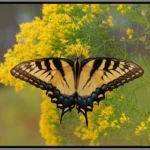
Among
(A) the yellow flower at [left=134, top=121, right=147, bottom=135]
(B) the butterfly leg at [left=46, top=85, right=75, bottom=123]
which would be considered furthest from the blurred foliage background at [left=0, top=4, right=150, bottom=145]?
(B) the butterfly leg at [left=46, top=85, right=75, bottom=123]

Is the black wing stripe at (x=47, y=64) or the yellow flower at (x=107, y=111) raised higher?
the black wing stripe at (x=47, y=64)

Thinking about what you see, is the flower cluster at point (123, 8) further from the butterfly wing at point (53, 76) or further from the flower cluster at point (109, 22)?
the butterfly wing at point (53, 76)

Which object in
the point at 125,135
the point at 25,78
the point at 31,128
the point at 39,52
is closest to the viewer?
the point at 25,78

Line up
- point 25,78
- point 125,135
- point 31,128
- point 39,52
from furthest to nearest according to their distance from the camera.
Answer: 1. point 31,128
2. point 125,135
3. point 39,52
4. point 25,78

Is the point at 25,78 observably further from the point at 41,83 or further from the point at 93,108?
the point at 93,108

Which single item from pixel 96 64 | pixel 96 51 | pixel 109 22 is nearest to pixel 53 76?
pixel 96 64

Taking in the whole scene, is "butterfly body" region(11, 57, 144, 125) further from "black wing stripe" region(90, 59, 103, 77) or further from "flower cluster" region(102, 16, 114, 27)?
"flower cluster" region(102, 16, 114, 27)

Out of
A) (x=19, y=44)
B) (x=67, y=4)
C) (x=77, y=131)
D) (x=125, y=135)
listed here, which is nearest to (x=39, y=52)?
(x=19, y=44)

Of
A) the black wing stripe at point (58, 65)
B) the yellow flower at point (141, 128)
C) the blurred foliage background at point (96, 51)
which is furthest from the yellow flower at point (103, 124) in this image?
the black wing stripe at point (58, 65)

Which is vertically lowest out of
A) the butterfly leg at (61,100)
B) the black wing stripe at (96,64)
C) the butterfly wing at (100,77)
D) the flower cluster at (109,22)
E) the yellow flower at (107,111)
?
the yellow flower at (107,111)
